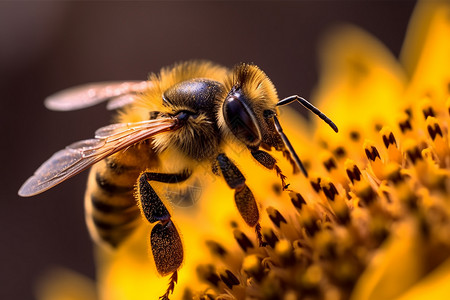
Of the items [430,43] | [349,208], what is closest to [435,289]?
[349,208]

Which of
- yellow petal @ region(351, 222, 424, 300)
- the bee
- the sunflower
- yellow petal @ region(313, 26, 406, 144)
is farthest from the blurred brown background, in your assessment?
yellow petal @ region(351, 222, 424, 300)

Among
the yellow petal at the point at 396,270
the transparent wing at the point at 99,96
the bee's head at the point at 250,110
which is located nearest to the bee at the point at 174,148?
the bee's head at the point at 250,110

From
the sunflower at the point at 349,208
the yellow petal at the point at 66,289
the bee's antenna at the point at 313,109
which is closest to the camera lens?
the sunflower at the point at 349,208

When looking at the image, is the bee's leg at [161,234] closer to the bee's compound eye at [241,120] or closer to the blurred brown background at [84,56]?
the bee's compound eye at [241,120]

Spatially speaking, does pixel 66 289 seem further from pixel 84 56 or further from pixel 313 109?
pixel 84 56

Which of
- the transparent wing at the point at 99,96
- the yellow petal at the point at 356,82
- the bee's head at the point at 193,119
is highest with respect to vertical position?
the transparent wing at the point at 99,96

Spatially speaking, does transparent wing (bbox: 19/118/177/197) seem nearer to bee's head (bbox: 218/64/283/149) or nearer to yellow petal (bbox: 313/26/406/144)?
bee's head (bbox: 218/64/283/149)

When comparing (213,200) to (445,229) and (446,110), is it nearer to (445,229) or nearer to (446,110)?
(446,110)
